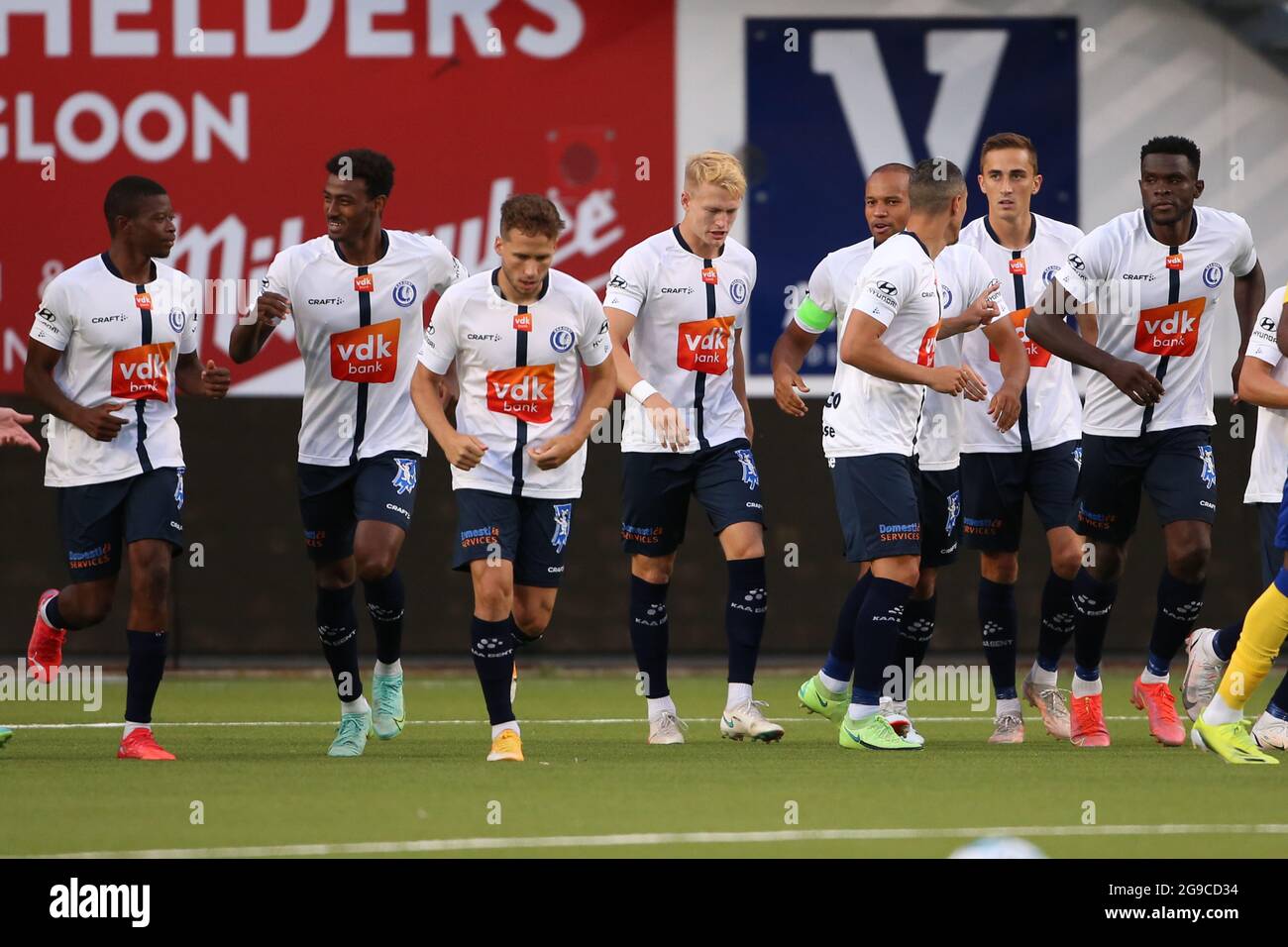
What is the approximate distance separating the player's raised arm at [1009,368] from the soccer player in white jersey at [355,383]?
8.10 ft

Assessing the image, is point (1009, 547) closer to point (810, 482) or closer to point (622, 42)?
point (810, 482)

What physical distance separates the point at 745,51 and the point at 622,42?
892 mm

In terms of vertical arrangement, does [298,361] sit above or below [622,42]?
below

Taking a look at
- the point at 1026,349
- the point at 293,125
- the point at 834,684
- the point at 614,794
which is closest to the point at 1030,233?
the point at 1026,349

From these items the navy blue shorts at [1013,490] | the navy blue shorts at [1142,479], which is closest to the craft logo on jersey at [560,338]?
the navy blue shorts at [1013,490]

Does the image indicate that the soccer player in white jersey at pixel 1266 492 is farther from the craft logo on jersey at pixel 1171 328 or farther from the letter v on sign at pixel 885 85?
the letter v on sign at pixel 885 85

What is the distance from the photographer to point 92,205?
1573cm

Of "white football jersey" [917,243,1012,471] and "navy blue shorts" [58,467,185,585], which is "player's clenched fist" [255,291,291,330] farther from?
"white football jersey" [917,243,1012,471]

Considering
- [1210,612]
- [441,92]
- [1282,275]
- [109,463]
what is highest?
[441,92]

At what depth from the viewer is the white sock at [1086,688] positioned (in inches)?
385

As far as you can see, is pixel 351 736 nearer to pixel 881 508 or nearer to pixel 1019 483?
pixel 881 508

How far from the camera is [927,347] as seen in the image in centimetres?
934
